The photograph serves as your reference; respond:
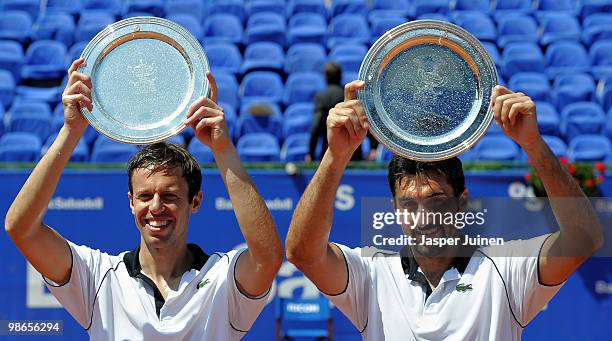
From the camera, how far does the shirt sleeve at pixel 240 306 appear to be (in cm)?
338

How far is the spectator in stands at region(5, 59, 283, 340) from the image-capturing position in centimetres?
332

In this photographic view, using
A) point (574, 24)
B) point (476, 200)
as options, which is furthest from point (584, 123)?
point (476, 200)

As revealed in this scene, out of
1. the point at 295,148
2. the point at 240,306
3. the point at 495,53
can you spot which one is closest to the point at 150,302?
the point at 240,306

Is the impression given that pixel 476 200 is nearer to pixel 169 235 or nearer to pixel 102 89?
pixel 169 235

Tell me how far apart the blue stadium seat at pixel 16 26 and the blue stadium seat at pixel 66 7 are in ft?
1.04

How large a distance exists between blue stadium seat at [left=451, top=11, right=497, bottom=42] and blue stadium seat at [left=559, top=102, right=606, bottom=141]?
1633 millimetres

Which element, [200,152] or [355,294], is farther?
[200,152]

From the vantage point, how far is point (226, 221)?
6.24 m

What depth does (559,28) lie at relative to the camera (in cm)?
1118

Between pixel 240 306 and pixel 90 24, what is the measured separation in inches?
324

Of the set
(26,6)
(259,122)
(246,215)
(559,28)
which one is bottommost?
(246,215)

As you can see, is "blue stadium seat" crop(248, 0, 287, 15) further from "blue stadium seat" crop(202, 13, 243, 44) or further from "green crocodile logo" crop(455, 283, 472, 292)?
"green crocodile logo" crop(455, 283, 472, 292)

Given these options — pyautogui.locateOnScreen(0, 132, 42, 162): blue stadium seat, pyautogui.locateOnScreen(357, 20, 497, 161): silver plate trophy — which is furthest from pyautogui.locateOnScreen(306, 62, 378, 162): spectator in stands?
pyautogui.locateOnScreen(357, 20, 497, 161): silver plate trophy

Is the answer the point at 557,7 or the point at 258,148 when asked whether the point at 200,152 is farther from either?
the point at 557,7
